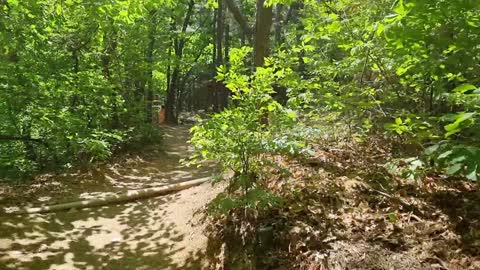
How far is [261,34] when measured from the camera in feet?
26.6

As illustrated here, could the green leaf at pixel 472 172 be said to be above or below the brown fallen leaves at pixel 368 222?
above

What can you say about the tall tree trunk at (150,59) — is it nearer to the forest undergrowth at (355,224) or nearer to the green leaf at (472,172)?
the forest undergrowth at (355,224)

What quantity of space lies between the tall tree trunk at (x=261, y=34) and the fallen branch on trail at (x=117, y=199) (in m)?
2.89

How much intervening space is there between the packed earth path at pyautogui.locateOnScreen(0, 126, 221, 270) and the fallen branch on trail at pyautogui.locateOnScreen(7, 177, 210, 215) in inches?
4.9

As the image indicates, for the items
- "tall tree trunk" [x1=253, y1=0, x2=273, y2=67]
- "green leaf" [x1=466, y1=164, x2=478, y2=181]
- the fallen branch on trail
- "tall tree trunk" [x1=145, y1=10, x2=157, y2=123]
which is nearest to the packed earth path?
the fallen branch on trail

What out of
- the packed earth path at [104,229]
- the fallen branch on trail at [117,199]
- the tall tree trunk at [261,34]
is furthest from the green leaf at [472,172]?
the fallen branch on trail at [117,199]

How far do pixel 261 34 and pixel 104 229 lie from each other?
4963 millimetres

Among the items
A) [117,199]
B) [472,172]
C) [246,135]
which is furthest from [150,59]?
[472,172]

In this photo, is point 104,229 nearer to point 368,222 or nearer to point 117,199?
point 117,199

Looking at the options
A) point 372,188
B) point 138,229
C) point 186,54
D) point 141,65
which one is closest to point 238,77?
point 372,188

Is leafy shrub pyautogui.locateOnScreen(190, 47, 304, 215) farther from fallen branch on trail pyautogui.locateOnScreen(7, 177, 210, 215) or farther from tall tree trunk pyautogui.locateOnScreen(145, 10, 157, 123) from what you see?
tall tree trunk pyautogui.locateOnScreen(145, 10, 157, 123)

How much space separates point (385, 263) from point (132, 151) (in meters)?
9.46

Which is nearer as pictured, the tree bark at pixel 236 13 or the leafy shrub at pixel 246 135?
the leafy shrub at pixel 246 135

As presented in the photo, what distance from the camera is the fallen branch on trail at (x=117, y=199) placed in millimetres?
6691
